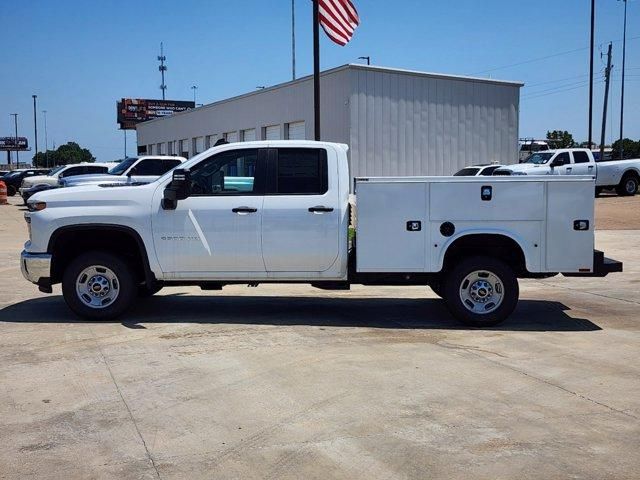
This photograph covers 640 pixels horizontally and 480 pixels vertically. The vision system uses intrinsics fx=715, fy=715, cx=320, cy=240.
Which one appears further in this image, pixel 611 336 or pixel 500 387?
pixel 611 336

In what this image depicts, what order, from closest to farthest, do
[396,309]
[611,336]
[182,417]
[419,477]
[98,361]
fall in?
1. [419,477]
2. [182,417]
3. [98,361]
4. [611,336]
5. [396,309]

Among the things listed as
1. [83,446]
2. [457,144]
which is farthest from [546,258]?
[457,144]

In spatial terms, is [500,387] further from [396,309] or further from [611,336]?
[396,309]

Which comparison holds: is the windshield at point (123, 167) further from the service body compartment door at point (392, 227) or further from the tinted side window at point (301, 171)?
the service body compartment door at point (392, 227)

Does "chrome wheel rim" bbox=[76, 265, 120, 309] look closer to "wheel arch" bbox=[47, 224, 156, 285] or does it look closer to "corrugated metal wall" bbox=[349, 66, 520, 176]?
"wheel arch" bbox=[47, 224, 156, 285]

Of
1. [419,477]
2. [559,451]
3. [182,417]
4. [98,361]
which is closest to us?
[419,477]

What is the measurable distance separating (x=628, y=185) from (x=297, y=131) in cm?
1400

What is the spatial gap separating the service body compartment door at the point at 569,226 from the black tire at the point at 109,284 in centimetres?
475

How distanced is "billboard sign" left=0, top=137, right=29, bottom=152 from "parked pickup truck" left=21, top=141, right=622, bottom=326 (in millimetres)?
151706

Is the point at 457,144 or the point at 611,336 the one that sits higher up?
the point at 457,144

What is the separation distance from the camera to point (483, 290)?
8.11 meters

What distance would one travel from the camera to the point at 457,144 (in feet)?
99.1

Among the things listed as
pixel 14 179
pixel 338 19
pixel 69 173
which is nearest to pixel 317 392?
pixel 338 19

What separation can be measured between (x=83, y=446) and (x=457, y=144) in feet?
89.1
